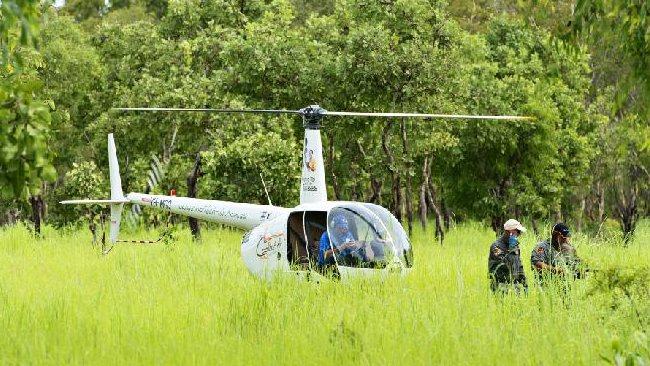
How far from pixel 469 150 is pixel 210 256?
49.4 feet

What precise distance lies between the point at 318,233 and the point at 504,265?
12.4 ft

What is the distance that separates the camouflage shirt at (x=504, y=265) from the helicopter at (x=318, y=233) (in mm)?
1879

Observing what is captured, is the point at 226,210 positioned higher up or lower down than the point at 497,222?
higher up

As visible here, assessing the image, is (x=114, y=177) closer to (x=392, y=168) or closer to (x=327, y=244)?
(x=392, y=168)

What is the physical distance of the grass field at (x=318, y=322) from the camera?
33.1ft

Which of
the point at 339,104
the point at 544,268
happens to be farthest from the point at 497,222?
the point at 544,268

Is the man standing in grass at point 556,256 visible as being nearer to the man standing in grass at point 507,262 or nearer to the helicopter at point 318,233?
the man standing in grass at point 507,262

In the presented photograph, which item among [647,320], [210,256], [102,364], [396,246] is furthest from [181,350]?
[210,256]

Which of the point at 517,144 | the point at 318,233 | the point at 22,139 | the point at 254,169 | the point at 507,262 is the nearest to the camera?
the point at 22,139

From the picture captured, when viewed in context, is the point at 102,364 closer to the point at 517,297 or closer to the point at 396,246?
the point at 517,297

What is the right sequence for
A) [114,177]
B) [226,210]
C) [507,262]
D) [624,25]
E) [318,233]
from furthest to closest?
[114,177], [226,210], [318,233], [507,262], [624,25]

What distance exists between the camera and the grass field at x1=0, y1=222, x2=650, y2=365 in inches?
398

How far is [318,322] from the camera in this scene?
1175 cm

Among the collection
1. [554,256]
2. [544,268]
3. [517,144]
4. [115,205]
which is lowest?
[544,268]
